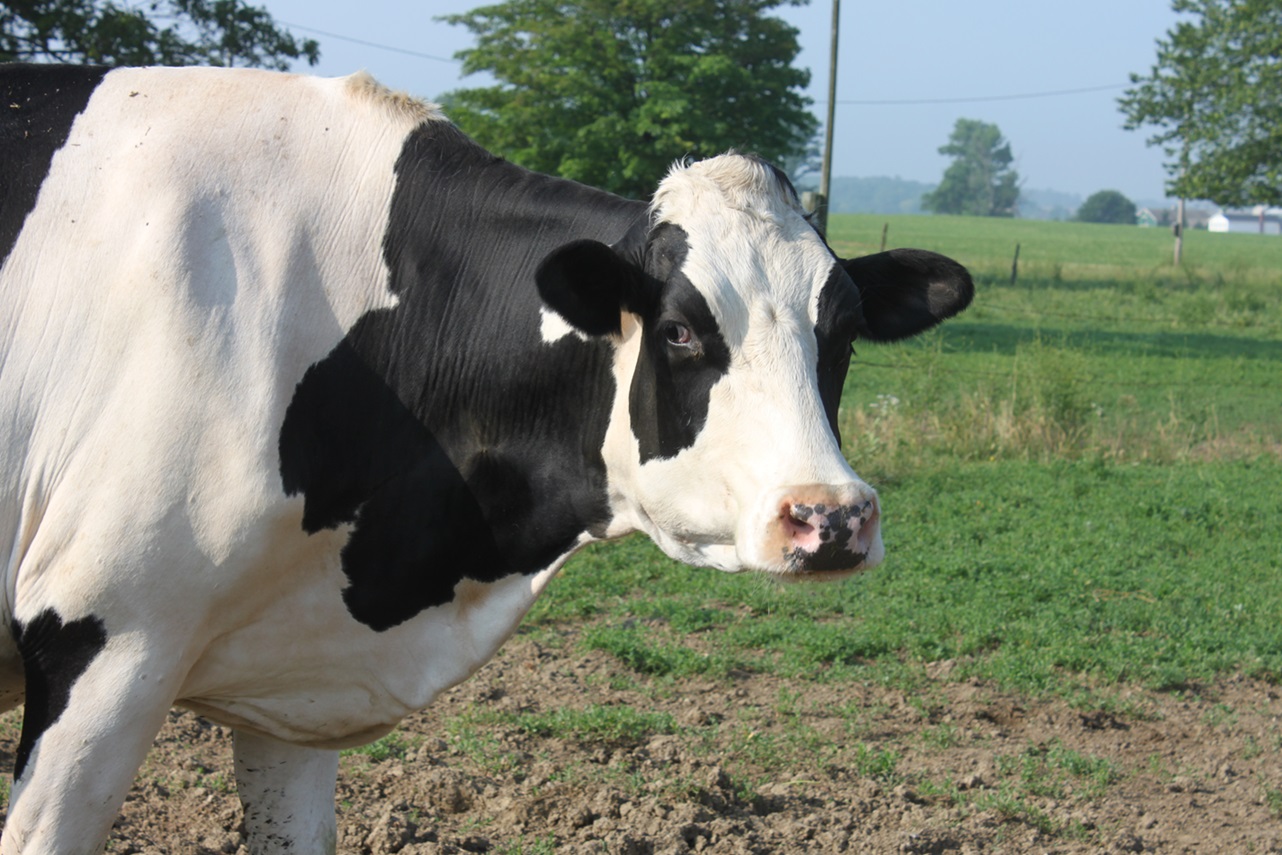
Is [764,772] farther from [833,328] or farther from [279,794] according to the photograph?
[833,328]

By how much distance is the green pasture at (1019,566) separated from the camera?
6.21 meters

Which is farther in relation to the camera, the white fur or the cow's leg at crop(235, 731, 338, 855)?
the cow's leg at crop(235, 731, 338, 855)

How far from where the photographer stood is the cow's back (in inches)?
103

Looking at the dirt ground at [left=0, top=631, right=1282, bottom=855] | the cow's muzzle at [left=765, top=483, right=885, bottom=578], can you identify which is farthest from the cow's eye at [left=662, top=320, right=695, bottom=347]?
the dirt ground at [left=0, top=631, right=1282, bottom=855]

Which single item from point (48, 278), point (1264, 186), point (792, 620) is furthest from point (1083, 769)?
point (1264, 186)

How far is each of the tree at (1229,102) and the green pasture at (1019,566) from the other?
57.9 feet

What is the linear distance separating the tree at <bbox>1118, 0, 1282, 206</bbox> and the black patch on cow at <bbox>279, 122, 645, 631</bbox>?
102 feet

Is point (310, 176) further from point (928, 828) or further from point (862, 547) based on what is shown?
point (928, 828)

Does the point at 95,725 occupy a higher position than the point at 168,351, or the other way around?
the point at 168,351

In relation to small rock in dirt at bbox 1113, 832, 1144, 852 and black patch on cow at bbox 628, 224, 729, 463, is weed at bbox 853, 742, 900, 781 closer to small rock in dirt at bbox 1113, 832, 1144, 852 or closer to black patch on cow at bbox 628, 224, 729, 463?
small rock in dirt at bbox 1113, 832, 1144, 852

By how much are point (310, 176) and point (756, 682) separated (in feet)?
12.0

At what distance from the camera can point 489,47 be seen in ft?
80.2

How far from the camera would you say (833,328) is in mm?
2910

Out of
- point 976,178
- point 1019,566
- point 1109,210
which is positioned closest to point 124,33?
point 1019,566
